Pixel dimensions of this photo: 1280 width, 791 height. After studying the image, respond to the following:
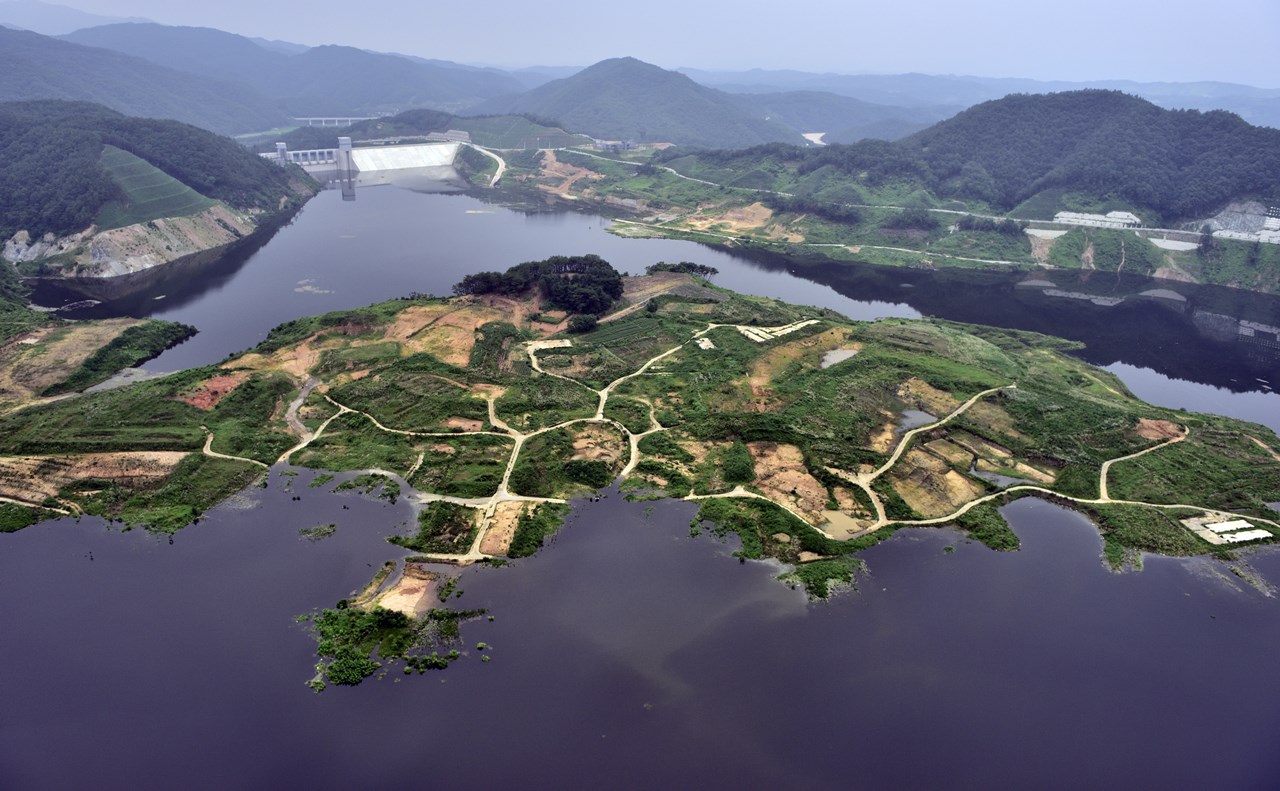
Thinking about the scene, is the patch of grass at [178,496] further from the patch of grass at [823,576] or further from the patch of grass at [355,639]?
the patch of grass at [823,576]

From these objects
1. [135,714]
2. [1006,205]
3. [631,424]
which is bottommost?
[135,714]

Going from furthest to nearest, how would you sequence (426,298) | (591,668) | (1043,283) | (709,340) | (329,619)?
(1043,283)
(426,298)
(709,340)
(329,619)
(591,668)

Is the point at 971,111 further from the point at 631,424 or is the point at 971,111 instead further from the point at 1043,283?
the point at 631,424

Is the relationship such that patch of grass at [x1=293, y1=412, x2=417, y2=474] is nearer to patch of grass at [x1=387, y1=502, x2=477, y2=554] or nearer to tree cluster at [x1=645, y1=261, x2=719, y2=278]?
patch of grass at [x1=387, y1=502, x2=477, y2=554]

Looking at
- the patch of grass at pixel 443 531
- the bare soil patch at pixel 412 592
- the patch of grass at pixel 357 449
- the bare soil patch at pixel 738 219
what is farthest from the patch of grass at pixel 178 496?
the bare soil patch at pixel 738 219

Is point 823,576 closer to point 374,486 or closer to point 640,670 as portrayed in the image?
point 640,670

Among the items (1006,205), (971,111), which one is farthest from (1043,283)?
(971,111)

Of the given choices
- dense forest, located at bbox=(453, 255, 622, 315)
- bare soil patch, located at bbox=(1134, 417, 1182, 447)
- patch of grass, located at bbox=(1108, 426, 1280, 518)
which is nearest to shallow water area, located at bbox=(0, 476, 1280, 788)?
patch of grass, located at bbox=(1108, 426, 1280, 518)
